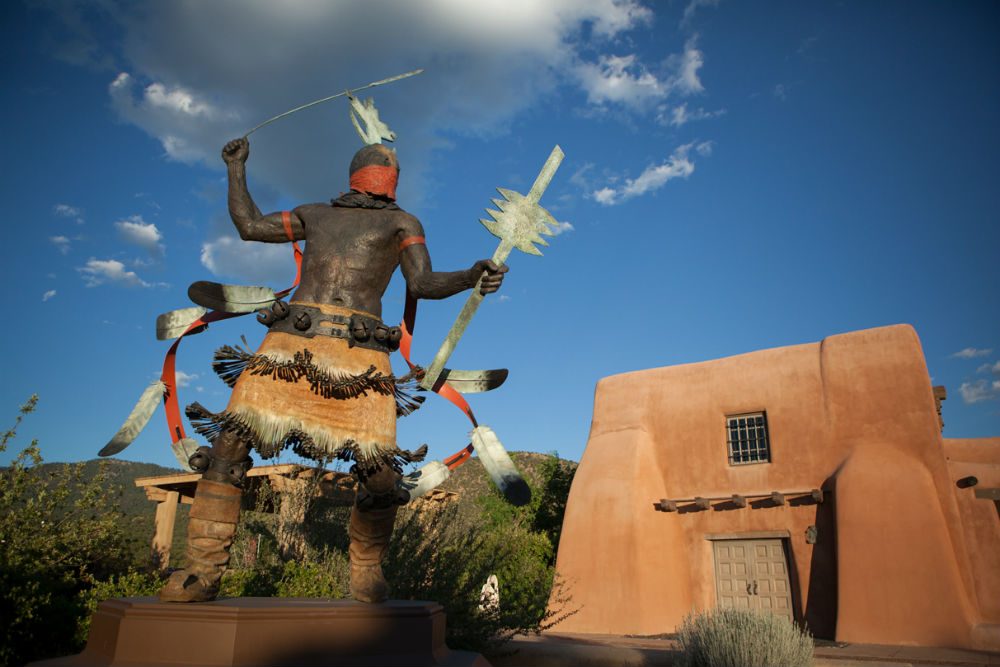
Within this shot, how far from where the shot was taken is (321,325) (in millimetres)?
3184

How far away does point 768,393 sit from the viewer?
12.0 metres

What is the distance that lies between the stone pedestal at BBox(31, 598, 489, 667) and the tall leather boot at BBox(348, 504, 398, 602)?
14.0 inches

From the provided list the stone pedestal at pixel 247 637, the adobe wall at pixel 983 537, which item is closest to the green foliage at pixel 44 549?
the stone pedestal at pixel 247 637

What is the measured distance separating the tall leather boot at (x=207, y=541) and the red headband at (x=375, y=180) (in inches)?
69.1

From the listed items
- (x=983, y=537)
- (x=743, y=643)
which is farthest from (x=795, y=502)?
(x=743, y=643)

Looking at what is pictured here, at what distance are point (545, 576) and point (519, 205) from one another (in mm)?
8364

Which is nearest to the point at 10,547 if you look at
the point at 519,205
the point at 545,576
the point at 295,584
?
the point at 295,584

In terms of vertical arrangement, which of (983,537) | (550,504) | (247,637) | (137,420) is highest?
(550,504)

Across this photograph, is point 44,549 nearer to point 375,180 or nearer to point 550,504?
point 375,180

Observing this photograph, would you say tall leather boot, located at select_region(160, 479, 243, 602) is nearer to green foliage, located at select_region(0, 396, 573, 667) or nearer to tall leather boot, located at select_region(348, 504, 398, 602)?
tall leather boot, located at select_region(348, 504, 398, 602)

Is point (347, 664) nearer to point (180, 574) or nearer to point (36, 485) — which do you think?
point (180, 574)

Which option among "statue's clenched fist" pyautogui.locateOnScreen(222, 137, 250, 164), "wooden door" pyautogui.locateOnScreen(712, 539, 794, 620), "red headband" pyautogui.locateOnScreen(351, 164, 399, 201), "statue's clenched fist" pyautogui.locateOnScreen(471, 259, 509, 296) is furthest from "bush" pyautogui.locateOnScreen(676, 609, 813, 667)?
"statue's clenched fist" pyautogui.locateOnScreen(222, 137, 250, 164)

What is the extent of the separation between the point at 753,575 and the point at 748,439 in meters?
2.44

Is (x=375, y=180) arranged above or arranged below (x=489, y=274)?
above
